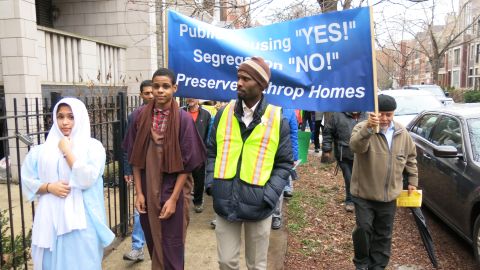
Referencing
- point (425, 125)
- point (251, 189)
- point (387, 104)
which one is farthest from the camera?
point (425, 125)

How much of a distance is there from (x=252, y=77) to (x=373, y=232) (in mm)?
2096

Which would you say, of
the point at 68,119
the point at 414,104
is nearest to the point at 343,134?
the point at 68,119

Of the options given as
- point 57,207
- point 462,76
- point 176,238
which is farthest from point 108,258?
point 462,76

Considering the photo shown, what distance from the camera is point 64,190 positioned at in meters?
2.86

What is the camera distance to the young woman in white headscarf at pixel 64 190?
2.87 metres

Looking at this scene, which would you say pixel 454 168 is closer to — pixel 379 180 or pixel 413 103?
pixel 379 180

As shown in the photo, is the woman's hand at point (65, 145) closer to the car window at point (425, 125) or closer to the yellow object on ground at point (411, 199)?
the yellow object on ground at point (411, 199)

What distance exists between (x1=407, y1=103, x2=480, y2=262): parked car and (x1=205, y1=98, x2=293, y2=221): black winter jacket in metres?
2.39

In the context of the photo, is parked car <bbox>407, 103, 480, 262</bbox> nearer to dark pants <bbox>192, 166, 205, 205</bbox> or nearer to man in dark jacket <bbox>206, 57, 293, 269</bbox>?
man in dark jacket <bbox>206, 57, 293, 269</bbox>

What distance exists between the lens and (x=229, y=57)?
3951 millimetres

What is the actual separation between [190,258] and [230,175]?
184 centimetres

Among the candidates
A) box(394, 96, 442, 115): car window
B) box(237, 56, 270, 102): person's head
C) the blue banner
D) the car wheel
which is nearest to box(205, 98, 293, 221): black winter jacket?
box(237, 56, 270, 102): person's head

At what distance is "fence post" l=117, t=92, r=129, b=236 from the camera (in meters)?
4.75

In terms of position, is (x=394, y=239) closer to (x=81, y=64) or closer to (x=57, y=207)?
(x=57, y=207)
